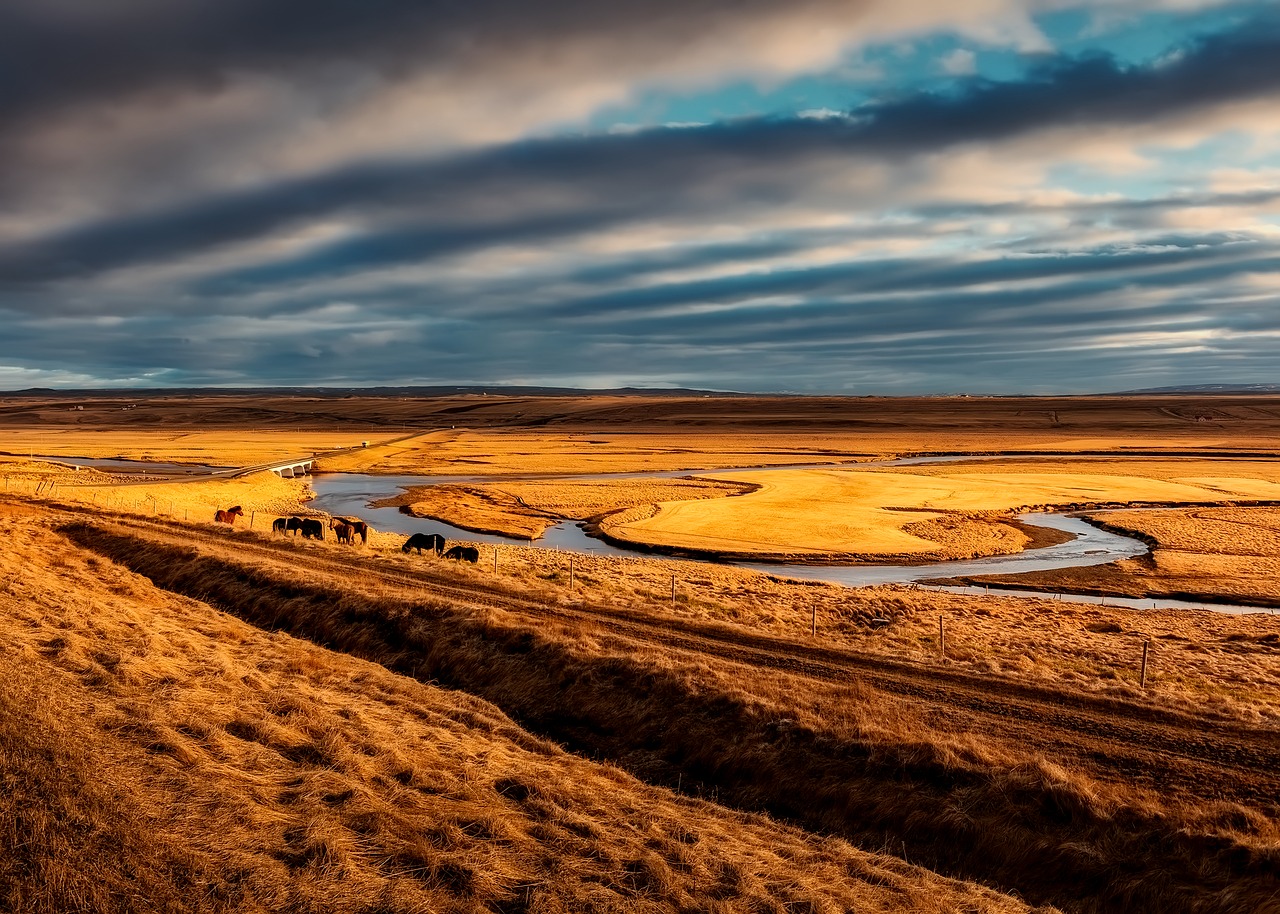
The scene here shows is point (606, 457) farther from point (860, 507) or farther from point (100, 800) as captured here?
point (100, 800)

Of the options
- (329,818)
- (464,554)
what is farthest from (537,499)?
(329,818)

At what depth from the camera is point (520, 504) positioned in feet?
242

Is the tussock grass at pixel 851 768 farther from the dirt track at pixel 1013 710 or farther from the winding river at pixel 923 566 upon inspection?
the winding river at pixel 923 566

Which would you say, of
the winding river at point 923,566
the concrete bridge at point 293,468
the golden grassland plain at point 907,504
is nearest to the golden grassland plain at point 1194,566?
the winding river at point 923,566

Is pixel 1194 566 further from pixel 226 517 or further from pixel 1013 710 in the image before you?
pixel 226 517

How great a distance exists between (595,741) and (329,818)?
7763mm

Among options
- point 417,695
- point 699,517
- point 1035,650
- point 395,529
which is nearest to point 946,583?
point 1035,650

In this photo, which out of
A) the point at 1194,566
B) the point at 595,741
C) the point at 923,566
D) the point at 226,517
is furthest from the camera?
the point at 226,517

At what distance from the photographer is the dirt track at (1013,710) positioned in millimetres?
14992

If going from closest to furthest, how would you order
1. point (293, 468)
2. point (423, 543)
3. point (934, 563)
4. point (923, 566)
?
point (423, 543), point (923, 566), point (934, 563), point (293, 468)

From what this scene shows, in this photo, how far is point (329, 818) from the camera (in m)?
10.9

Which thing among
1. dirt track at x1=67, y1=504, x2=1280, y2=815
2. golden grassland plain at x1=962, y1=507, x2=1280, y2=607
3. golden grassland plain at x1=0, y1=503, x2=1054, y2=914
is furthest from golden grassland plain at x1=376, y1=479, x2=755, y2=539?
golden grassland plain at x1=0, y1=503, x2=1054, y2=914

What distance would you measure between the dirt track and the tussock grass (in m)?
0.89

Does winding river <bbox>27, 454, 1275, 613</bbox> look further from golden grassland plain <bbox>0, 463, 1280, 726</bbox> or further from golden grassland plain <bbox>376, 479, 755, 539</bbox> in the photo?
golden grassland plain <bbox>0, 463, 1280, 726</bbox>
